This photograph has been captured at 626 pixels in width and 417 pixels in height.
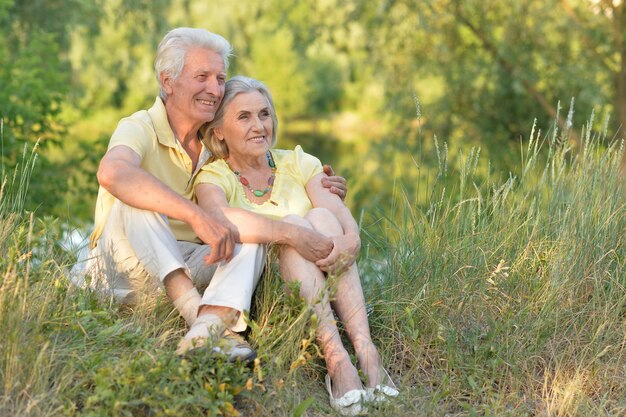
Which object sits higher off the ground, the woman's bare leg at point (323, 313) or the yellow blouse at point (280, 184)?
the yellow blouse at point (280, 184)

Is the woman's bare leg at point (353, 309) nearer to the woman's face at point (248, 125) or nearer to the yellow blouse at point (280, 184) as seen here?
the yellow blouse at point (280, 184)

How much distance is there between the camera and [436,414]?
3072 millimetres

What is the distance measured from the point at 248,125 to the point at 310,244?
0.60 meters

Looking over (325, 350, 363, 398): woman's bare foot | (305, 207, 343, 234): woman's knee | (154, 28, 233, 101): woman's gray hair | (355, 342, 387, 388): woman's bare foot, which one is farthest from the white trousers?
(154, 28, 233, 101): woman's gray hair

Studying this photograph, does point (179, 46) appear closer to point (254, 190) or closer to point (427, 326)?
point (254, 190)

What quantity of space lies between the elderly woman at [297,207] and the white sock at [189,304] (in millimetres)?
277

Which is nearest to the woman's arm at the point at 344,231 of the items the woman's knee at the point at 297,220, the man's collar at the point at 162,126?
the woman's knee at the point at 297,220

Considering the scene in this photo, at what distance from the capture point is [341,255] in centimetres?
312

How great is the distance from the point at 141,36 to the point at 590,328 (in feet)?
Result: 28.2

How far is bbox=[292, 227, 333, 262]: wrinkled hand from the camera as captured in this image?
3219 mm

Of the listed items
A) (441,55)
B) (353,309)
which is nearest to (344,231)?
(353,309)

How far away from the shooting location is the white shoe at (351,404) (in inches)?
118

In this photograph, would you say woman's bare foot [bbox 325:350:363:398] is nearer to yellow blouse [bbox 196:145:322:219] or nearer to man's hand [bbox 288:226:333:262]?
→ man's hand [bbox 288:226:333:262]

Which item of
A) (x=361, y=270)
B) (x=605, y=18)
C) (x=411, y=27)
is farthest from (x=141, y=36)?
(x=361, y=270)
